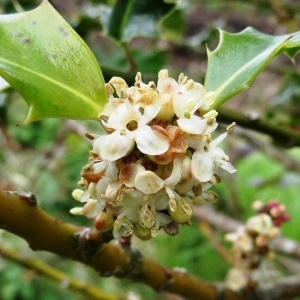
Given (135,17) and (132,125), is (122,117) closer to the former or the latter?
(132,125)

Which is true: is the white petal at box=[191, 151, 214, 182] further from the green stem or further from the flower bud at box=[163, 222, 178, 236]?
the green stem

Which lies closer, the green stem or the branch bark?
the branch bark

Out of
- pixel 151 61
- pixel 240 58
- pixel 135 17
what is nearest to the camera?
pixel 240 58

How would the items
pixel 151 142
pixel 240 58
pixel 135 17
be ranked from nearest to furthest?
1. pixel 151 142
2. pixel 240 58
3. pixel 135 17

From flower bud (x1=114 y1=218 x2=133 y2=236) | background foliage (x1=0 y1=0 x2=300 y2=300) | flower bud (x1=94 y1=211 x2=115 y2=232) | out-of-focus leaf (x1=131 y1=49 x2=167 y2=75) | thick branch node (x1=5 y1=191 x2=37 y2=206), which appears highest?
flower bud (x1=114 y1=218 x2=133 y2=236)

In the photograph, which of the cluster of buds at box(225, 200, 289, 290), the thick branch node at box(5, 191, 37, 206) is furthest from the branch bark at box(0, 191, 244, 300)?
the cluster of buds at box(225, 200, 289, 290)

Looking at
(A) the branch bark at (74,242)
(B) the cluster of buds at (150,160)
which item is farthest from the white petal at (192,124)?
(A) the branch bark at (74,242)

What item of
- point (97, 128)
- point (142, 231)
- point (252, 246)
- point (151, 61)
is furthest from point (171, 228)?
point (97, 128)

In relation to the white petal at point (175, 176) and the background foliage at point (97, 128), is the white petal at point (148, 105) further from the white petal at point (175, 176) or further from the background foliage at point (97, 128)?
the background foliage at point (97, 128)
